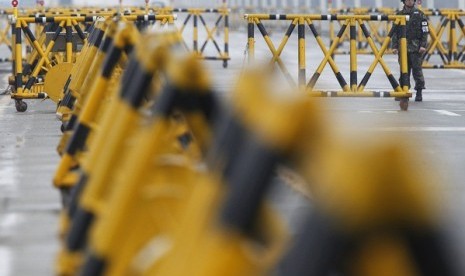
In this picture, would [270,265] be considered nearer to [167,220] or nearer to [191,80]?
[191,80]

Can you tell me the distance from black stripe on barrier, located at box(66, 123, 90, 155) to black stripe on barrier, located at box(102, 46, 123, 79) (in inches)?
13.8

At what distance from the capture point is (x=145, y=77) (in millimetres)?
4270

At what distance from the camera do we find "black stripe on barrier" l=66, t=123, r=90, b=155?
6.58m

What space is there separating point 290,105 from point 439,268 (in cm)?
41

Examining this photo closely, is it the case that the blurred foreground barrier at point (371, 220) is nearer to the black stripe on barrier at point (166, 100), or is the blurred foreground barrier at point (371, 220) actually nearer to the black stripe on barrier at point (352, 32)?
the black stripe on barrier at point (166, 100)

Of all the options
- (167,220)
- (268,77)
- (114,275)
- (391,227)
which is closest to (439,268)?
(391,227)

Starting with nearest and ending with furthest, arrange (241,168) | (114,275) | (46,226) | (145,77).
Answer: (241,168) < (114,275) < (145,77) < (46,226)

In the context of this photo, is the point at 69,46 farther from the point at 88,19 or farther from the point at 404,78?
the point at 404,78

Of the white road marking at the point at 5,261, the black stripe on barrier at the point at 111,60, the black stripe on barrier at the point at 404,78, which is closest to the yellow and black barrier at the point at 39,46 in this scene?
the black stripe on barrier at the point at 404,78

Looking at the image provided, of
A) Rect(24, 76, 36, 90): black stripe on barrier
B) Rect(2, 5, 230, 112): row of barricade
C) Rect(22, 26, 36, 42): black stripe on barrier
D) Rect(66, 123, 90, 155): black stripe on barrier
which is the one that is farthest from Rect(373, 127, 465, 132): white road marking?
Rect(66, 123, 90, 155): black stripe on barrier

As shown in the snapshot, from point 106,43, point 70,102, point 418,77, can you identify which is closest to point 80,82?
point 70,102

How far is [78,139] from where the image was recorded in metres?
6.66

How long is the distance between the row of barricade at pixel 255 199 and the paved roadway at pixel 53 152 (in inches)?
6.0

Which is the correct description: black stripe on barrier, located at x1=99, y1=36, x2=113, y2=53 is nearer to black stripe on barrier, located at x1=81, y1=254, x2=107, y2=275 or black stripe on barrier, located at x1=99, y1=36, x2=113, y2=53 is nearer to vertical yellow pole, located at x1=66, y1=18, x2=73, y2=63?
black stripe on barrier, located at x1=81, y1=254, x2=107, y2=275
